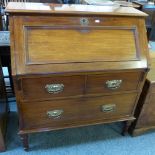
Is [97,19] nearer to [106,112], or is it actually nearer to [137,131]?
[106,112]

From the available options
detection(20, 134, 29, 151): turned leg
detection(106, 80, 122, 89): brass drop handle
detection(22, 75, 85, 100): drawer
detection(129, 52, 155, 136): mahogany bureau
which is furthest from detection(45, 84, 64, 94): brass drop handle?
detection(129, 52, 155, 136): mahogany bureau

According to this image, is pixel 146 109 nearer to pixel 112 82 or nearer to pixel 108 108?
pixel 108 108

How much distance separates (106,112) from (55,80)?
518 millimetres

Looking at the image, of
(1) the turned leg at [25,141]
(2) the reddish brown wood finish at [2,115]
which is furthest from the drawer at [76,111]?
(2) the reddish brown wood finish at [2,115]

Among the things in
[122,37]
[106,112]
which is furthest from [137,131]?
[122,37]

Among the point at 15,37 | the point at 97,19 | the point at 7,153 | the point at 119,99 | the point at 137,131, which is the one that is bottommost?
the point at 7,153

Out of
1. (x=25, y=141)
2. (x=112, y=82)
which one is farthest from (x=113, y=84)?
(x=25, y=141)

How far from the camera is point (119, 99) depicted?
55.1 inches

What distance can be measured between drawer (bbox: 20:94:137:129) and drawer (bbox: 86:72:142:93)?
0.25ft

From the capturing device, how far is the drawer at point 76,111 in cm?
127

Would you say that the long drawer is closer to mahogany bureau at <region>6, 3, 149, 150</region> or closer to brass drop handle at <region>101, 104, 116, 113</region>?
mahogany bureau at <region>6, 3, 149, 150</region>

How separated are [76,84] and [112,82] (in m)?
0.25

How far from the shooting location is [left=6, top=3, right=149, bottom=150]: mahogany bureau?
1.08 metres

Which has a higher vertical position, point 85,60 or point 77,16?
point 77,16
